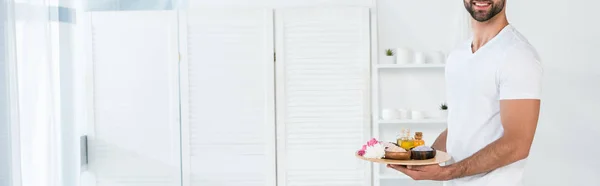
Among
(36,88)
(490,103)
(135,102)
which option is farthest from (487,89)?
(135,102)

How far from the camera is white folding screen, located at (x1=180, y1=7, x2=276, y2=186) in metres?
3.27

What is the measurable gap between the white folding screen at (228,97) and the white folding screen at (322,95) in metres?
0.07

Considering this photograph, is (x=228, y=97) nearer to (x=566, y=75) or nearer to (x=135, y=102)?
(x=135, y=102)

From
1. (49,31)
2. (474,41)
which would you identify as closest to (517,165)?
(474,41)

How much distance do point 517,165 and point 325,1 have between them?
1804 millimetres

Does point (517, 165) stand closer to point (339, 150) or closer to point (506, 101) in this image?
point (506, 101)

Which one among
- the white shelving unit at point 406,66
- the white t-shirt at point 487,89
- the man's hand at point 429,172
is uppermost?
the white shelving unit at point 406,66

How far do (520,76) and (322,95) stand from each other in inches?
70.4

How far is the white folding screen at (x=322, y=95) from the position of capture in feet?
10.6

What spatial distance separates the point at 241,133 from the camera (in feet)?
10.8

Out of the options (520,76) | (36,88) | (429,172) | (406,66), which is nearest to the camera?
(520,76)

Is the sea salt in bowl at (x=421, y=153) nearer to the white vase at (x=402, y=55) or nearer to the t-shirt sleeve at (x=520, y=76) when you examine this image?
the t-shirt sleeve at (x=520, y=76)

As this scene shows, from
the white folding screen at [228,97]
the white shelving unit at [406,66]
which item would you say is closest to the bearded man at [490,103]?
the white shelving unit at [406,66]

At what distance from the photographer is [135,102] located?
10.8ft
